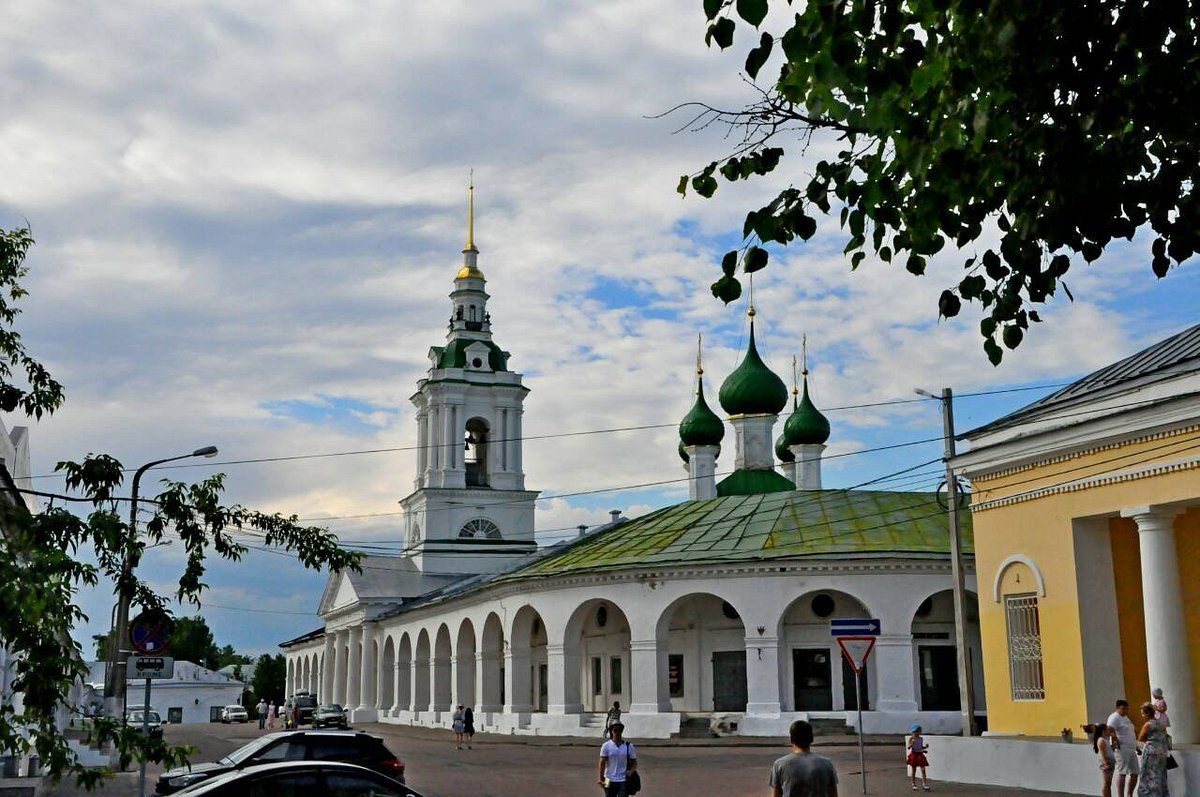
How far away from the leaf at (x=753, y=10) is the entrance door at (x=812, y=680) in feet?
107

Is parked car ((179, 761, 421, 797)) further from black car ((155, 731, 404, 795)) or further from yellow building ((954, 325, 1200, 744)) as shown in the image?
yellow building ((954, 325, 1200, 744))

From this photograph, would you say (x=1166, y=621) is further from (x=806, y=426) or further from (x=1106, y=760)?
(x=806, y=426)

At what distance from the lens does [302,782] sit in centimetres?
1116

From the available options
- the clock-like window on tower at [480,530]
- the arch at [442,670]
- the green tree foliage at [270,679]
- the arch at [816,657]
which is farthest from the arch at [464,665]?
the green tree foliage at [270,679]

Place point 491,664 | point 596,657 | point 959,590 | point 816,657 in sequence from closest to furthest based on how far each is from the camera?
point 959,590 → point 816,657 → point 596,657 → point 491,664

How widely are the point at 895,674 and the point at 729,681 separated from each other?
4.92 metres

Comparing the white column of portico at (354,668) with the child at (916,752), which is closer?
the child at (916,752)

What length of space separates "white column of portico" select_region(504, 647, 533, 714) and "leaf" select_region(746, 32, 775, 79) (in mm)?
37837

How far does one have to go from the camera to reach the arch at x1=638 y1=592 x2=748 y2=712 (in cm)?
3772

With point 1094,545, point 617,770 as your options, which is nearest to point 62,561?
point 617,770

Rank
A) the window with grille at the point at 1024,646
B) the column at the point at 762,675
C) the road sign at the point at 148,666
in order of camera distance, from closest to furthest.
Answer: the road sign at the point at 148,666 → the window with grille at the point at 1024,646 → the column at the point at 762,675

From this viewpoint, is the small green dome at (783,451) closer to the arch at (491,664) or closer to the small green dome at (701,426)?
the small green dome at (701,426)

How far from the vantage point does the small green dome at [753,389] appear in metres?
51.0

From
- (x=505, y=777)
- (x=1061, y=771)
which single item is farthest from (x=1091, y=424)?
(x=505, y=777)
